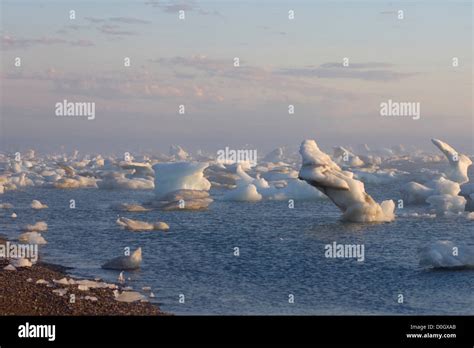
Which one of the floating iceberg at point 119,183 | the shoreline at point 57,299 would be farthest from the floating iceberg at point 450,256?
the floating iceberg at point 119,183

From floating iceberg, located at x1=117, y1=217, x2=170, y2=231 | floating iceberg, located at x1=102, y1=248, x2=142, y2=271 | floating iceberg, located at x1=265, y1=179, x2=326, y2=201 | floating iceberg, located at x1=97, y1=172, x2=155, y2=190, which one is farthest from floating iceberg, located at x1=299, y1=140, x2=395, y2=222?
floating iceberg, located at x1=97, y1=172, x2=155, y2=190

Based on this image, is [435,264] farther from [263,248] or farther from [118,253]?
[118,253]

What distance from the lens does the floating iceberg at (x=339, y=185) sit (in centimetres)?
3444

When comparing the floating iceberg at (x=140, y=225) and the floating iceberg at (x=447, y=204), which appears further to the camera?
the floating iceberg at (x=447, y=204)

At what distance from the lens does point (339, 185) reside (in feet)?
113

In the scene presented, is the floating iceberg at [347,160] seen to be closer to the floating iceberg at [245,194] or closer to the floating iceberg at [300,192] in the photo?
the floating iceberg at [300,192]

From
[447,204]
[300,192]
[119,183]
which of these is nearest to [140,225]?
[447,204]

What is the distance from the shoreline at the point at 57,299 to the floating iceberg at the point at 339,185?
14260 mm

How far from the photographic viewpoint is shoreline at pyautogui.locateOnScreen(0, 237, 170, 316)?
18.2 metres

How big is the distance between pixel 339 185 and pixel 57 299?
58.2 feet

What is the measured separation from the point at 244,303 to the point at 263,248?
10.7 m

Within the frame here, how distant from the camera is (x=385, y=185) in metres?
68.8

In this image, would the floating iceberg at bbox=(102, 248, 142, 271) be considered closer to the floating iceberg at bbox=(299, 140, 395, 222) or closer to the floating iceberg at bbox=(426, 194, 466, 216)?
the floating iceberg at bbox=(299, 140, 395, 222)

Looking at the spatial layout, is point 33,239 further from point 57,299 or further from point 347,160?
point 347,160
